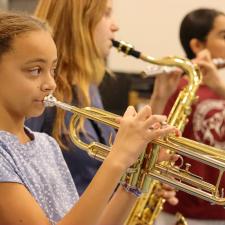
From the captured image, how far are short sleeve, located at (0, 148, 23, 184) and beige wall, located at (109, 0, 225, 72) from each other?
1959 mm

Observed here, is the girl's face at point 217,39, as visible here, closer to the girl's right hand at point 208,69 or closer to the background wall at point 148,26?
the girl's right hand at point 208,69

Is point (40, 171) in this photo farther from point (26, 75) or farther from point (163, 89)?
point (163, 89)

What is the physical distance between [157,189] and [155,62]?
0.39m

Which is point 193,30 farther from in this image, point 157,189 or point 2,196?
point 2,196

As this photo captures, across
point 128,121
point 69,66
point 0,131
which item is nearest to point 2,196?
point 0,131

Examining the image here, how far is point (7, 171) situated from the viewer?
920 mm

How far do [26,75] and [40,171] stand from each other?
0.61 ft

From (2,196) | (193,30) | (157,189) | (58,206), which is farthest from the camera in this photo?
(193,30)

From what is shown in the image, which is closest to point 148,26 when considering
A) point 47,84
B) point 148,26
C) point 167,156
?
point 148,26

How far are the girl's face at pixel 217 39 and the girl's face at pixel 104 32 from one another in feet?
1.75

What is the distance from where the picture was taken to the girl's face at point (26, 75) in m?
0.95

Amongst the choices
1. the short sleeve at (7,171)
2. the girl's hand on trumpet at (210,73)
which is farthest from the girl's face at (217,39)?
the short sleeve at (7,171)

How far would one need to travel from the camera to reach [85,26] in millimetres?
1443

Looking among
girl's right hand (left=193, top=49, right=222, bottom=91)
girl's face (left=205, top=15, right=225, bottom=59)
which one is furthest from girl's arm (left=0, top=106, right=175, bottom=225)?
girl's face (left=205, top=15, right=225, bottom=59)
